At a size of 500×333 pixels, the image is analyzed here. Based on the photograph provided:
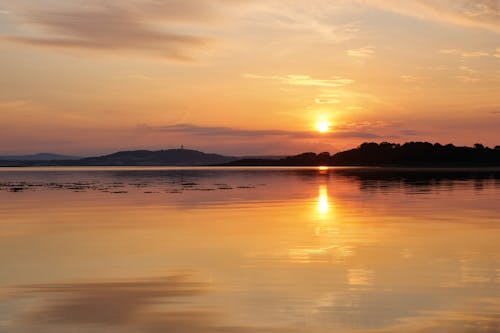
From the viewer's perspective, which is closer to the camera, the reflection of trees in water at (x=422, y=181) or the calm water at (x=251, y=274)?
the calm water at (x=251, y=274)

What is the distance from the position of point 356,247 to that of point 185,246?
5984mm

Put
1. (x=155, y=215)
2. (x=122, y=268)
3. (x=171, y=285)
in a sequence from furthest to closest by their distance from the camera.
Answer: (x=155, y=215)
(x=122, y=268)
(x=171, y=285)

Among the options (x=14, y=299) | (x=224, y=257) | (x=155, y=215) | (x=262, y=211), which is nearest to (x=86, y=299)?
(x=14, y=299)

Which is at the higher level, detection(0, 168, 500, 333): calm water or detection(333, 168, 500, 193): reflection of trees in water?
detection(333, 168, 500, 193): reflection of trees in water

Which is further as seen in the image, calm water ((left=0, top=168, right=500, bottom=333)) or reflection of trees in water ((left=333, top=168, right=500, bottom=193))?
reflection of trees in water ((left=333, top=168, right=500, bottom=193))

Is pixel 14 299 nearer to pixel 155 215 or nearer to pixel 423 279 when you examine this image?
pixel 423 279

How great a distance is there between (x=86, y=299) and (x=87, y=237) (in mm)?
10170

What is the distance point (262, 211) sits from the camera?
33.8 metres

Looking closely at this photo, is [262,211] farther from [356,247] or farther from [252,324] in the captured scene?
[252,324]

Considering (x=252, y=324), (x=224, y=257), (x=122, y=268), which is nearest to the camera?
(x=252, y=324)

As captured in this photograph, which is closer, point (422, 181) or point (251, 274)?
point (251, 274)

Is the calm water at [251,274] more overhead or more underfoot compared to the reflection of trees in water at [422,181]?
more underfoot

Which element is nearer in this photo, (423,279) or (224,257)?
(423,279)

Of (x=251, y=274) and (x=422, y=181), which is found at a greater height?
(x=422, y=181)
